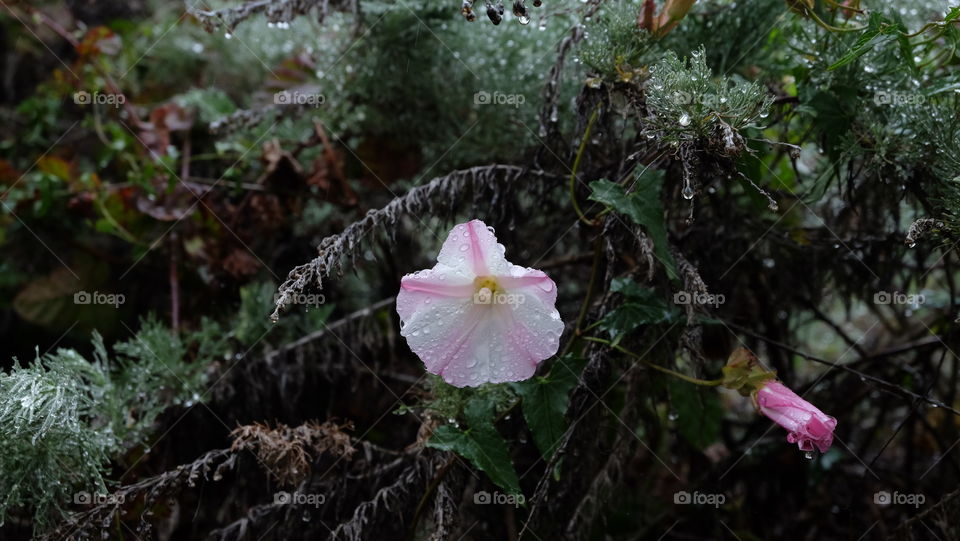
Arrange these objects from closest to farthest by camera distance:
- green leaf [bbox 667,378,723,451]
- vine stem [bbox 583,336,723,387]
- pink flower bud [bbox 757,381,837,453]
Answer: pink flower bud [bbox 757,381,837,453] < vine stem [bbox 583,336,723,387] < green leaf [bbox 667,378,723,451]

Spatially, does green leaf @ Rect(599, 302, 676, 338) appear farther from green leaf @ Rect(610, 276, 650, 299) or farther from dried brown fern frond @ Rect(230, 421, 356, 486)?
dried brown fern frond @ Rect(230, 421, 356, 486)

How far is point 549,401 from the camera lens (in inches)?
36.9

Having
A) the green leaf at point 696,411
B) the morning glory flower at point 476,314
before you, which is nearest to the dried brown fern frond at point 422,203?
the morning glory flower at point 476,314

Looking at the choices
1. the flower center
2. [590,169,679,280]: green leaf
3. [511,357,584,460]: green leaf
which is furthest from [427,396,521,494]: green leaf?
[590,169,679,280]: green leaf

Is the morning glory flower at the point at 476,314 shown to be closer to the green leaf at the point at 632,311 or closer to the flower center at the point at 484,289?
the flower center at the point at 484,289

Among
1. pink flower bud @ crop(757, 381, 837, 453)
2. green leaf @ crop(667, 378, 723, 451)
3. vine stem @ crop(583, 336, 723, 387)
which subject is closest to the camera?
pink flower bud @ crop(757, 381, 837, 453)

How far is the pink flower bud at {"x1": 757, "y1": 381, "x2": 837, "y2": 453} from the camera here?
803mm

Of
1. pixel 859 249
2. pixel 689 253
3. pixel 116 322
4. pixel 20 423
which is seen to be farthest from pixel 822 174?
pixel 116 322

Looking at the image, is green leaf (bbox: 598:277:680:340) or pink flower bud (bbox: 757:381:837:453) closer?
pink flower bud (bbox: 757:381:837:453)

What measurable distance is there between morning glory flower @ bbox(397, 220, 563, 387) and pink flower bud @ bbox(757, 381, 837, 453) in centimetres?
28

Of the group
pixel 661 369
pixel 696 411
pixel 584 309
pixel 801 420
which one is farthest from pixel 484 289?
pixel 696 411

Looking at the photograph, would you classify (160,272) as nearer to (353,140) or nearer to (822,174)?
(353,140)

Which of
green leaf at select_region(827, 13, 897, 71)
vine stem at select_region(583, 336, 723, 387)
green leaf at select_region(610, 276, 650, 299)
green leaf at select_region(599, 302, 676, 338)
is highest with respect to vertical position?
green leaf at select_region(827, 13, 897, 71)

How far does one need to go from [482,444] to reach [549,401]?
0.36ft
